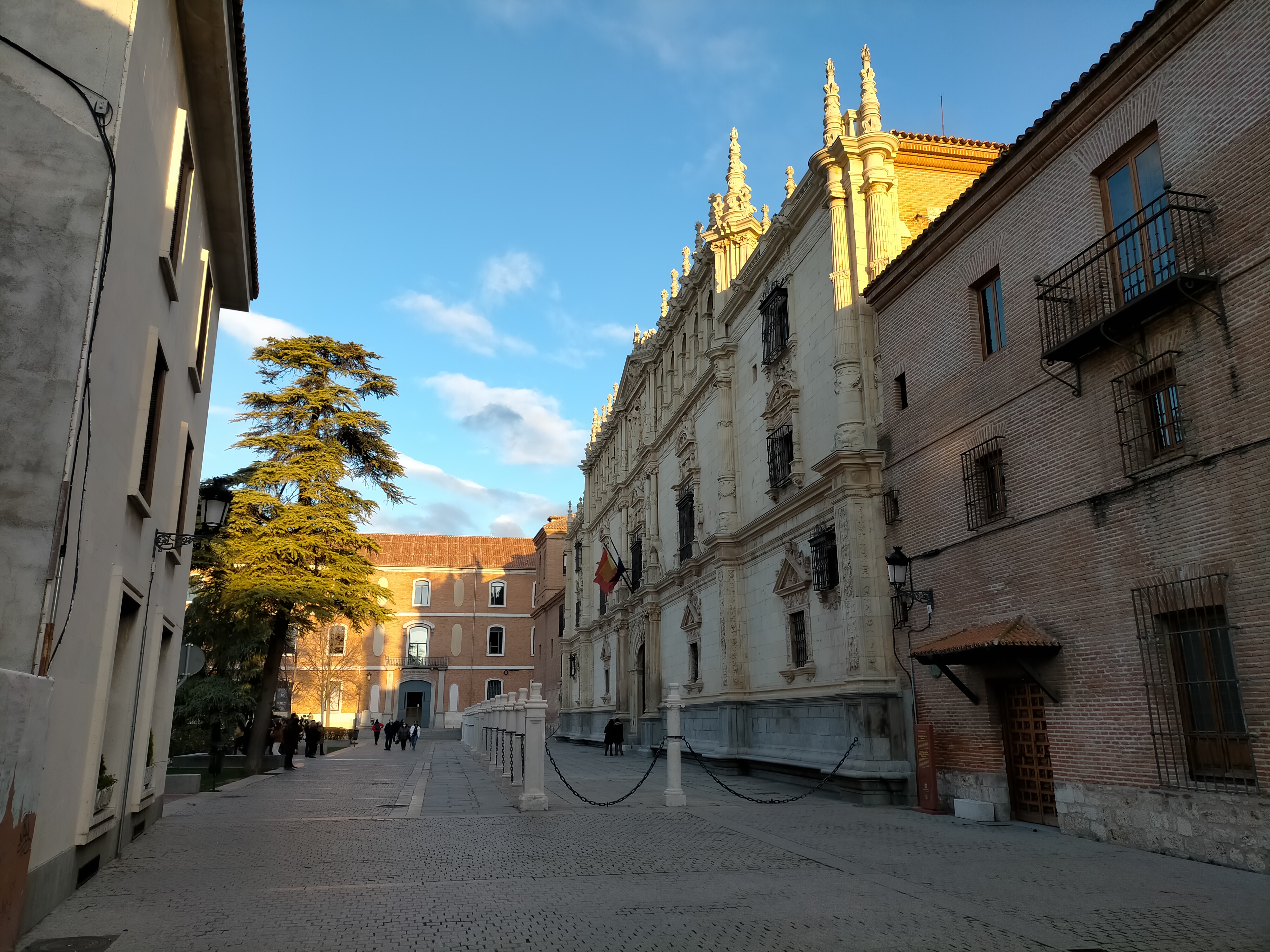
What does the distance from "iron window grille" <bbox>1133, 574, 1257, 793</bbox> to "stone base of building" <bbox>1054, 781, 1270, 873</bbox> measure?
0.54ft

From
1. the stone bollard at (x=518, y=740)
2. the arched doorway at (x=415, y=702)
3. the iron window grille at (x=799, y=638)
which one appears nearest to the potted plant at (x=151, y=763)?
the stone bollard at (x=518, y=740)

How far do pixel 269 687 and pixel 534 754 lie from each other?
13.3m

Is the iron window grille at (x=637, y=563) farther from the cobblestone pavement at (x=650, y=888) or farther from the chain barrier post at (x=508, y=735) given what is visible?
the cobblestone pavement at (x=650, y=888)

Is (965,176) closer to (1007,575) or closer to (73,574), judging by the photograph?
(1007,575)

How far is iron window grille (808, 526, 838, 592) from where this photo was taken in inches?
736

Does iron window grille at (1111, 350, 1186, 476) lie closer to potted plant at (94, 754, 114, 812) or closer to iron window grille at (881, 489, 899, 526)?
iron window grille at (881, 489, 899, 526)

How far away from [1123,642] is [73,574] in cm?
1121

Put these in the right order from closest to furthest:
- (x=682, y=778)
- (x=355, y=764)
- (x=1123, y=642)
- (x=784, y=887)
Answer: (x=784, y=887) → (x=1123, y=642) → (x=682, y=778) → (x=355, y=764)

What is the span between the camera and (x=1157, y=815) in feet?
34.7

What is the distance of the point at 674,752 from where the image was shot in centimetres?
1703

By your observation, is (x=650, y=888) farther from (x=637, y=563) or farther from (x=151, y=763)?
(x=637, y=563)

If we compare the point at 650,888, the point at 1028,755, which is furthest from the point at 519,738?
the point at 650,888

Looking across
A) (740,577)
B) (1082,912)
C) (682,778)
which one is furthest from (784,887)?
(740,577)

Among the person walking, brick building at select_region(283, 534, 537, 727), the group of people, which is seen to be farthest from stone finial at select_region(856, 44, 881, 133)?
brick building at select_region(283, 534, 537, 727)
